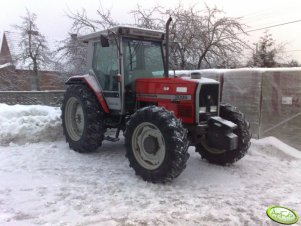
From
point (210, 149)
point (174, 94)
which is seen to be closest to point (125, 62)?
point (174, 94)

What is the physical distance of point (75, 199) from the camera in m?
4.57

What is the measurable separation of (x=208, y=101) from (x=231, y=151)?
1035 mm

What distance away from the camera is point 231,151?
19.9ft

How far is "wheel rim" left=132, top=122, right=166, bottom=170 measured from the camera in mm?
5316

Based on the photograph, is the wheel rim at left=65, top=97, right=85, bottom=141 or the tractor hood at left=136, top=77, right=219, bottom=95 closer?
the tractor hood at left=136, top=77, right=219, bottom=95

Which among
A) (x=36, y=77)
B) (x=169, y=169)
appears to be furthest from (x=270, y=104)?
(x=36, y=77)

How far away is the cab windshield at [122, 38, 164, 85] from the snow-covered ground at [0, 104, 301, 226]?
169 centimetres

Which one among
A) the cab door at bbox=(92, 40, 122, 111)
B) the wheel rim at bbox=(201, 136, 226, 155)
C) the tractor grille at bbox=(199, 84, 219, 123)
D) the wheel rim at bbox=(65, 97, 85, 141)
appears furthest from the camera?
the wheel rim at bbox=(65, 97, 85, 141)

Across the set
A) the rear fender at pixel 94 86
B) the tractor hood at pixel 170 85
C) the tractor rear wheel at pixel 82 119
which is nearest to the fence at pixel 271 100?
the tractor hood at pixel 170 85

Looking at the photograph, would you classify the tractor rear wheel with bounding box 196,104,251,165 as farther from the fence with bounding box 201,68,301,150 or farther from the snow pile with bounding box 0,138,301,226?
the fence with bounding box 201,68,301,150

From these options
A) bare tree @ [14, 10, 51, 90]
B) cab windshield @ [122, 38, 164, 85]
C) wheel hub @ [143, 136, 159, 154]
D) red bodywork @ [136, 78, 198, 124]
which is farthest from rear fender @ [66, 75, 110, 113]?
bare tree @ [14, 10, 51, 90]

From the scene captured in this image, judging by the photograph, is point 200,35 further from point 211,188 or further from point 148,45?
point 211,188

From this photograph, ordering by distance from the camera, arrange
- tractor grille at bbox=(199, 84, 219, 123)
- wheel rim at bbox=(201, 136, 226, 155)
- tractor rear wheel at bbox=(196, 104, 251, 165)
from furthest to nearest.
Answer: wheel rim at bbox=(201, 136, 226, 155) < tractor rear wheel at bbox=(196, 104, 251, 165) < tractor grille at bbox=(199, 84, 219, 123)

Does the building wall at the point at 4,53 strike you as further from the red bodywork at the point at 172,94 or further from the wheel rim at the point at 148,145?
the wheel rim at the point at 148,145
